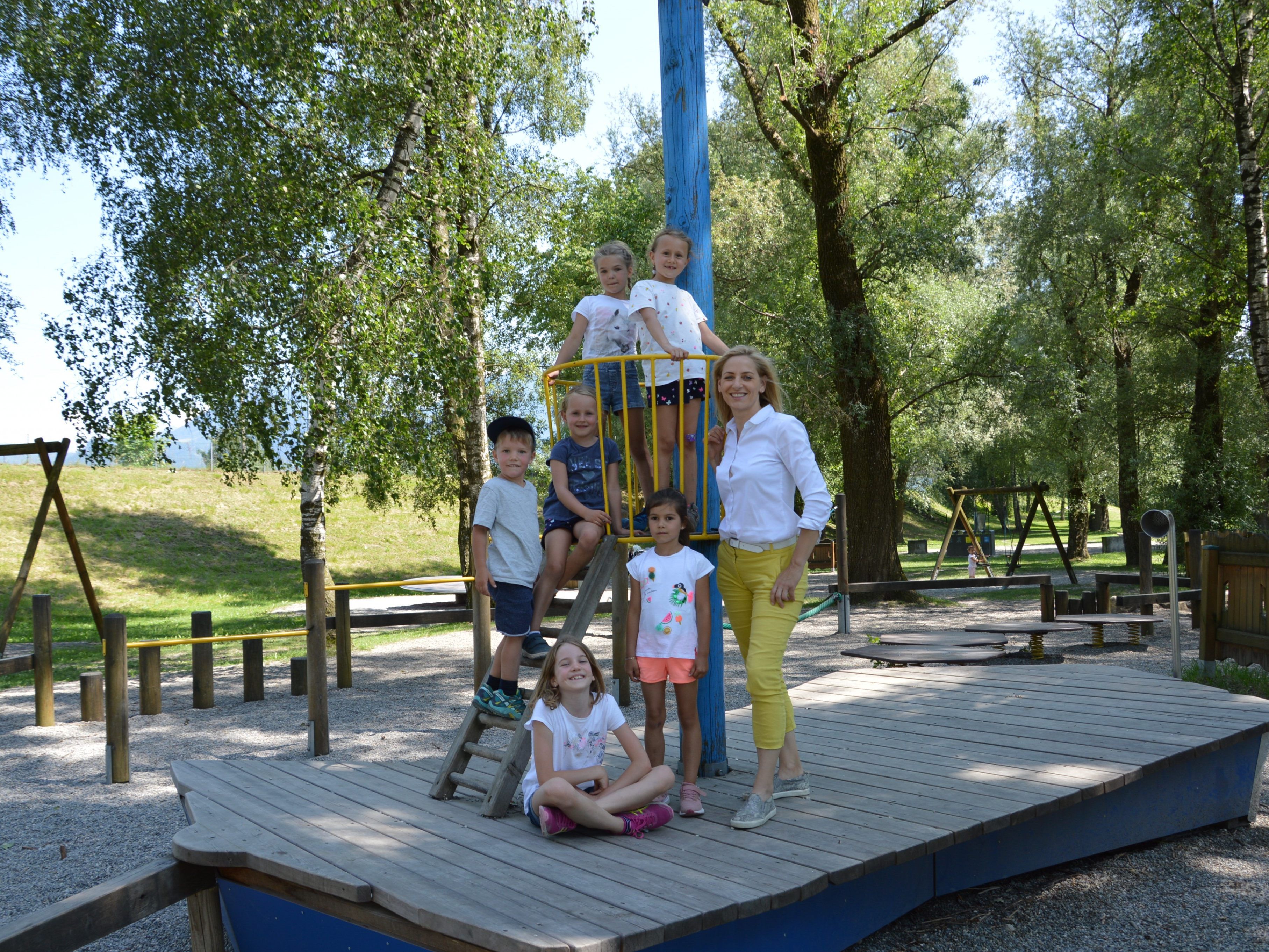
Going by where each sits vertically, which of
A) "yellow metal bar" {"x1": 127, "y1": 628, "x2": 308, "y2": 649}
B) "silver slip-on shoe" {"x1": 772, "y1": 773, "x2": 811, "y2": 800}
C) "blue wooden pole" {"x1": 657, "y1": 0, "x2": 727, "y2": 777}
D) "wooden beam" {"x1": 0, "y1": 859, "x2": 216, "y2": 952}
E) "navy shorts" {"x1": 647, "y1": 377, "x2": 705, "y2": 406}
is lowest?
"wooden beam" {"x1": 0, "y1": 859, "x2": 216, "y2": 952}

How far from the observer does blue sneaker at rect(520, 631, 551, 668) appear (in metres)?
4.91

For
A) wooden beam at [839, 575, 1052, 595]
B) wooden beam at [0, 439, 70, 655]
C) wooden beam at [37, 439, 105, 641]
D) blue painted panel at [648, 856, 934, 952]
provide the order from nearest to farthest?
blue painted panel at [648, 856, 934, 952] → wooden beam at [0, 439, 70, 655] → wooden beam at [37, 439, 105, 641] → wooden beam at [839, 575, 1052, 595]

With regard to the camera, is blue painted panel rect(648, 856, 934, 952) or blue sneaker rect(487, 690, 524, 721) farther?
blue sneaker rect(487, 690, 524, 721)

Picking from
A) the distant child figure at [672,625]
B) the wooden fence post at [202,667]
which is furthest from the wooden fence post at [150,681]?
the distant child figure at [672,625]

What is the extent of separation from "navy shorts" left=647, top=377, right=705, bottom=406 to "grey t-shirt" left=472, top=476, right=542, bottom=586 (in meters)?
0.70

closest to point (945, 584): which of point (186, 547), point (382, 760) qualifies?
point (382, 760)

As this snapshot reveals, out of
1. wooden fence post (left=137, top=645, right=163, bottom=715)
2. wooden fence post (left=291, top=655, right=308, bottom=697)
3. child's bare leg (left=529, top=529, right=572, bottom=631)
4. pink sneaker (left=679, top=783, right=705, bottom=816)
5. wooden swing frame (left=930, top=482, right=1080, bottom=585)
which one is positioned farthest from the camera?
wooden swing frame (left=930, top=482, right=1080, bottom=585)

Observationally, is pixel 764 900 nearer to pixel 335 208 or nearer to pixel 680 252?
pixel 680 252

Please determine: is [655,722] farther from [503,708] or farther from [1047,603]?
[1047,603]

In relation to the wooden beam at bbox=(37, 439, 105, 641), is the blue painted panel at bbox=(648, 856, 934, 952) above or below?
below

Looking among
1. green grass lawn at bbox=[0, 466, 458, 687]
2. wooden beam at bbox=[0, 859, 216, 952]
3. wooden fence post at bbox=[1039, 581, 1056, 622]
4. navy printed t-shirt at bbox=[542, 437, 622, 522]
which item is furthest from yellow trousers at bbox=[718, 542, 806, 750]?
green grass lawn at bbox=[0, 466, 458, 687]

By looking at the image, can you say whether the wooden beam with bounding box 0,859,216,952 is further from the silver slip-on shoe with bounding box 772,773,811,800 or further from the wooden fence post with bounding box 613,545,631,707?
the wooden fence post with bounding box 613,545,631,707

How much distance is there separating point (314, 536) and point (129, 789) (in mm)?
7259

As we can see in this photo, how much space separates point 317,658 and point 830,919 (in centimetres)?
433
